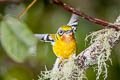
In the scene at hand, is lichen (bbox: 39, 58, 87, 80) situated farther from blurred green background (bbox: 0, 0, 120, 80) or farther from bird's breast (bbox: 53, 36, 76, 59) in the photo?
blurred green background (bbox: 0, 0, 120, 80)

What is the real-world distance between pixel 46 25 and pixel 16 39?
2.80 feet

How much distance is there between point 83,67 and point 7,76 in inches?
14.2

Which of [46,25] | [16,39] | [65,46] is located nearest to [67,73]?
[65,46]

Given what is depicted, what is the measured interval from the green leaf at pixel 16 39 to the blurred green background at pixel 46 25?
1.78 feet

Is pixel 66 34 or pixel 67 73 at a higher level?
pixel 66 34

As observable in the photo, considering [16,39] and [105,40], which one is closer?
[16,39]

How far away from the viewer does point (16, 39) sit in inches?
25.3

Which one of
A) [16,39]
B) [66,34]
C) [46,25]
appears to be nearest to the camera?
[16,39]

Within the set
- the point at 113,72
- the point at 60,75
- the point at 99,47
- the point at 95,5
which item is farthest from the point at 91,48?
the point at 95,5

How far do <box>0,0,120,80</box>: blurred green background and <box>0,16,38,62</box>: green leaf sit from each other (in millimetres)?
543

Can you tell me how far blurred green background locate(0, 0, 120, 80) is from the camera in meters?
1.32

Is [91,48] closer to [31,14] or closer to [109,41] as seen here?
[109,41]

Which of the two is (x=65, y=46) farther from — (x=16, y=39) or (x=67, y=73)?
(x=16, y=39)

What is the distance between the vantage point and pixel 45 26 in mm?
1486
